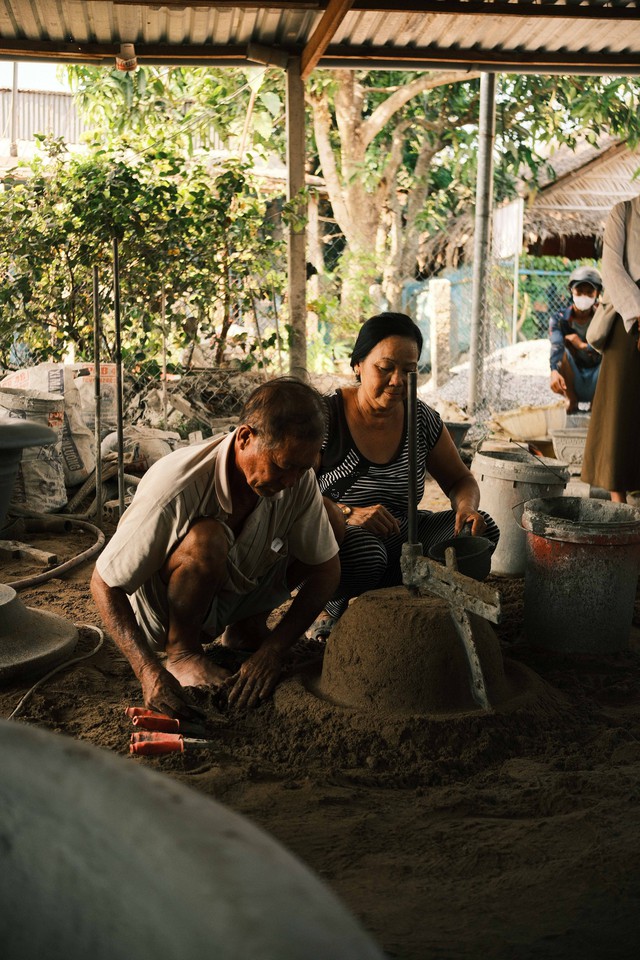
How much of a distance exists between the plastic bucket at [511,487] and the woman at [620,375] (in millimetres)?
535

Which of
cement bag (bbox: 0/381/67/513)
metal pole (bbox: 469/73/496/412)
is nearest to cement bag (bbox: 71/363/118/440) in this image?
cement bag (bbox: 0/381/67/513)

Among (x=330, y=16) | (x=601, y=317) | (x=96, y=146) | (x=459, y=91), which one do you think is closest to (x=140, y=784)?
(x=601, y=317)

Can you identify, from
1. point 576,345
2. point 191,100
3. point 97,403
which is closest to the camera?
point 97,403

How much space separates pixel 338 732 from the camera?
2.54 meters

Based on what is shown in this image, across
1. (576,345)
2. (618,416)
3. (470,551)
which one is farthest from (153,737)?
(576,345)

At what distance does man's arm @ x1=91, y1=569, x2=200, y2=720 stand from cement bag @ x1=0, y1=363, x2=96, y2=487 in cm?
312

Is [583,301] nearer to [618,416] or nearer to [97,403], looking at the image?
[618,416]

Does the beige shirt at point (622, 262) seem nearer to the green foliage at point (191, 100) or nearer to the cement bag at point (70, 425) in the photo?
the cement bag at point (70, 425)

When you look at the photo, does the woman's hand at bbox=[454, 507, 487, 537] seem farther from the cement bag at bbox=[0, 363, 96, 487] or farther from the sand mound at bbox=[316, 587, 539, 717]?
the cement bag at bbox=[0, 363, 96, 487]

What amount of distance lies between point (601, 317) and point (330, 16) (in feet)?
7.41

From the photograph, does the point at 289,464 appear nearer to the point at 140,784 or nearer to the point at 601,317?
the point at 140,784

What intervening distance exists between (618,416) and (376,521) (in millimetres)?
2009

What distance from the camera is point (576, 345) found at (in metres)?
7.59

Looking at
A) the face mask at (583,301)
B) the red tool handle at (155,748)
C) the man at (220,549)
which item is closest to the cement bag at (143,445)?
the man at (220,549)
